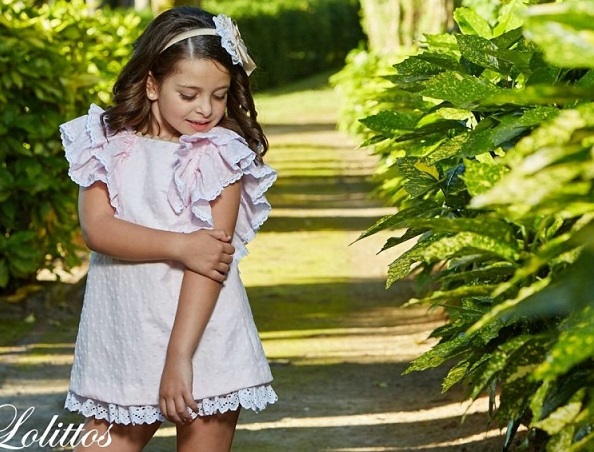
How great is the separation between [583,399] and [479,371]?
1.68ft

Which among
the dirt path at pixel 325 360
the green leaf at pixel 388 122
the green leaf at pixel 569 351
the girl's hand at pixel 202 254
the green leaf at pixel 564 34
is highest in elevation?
the green leaf at pixel 564 34

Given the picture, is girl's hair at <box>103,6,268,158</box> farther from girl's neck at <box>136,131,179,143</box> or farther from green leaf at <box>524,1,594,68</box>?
green leaf at <box>524,1,594,68</box>

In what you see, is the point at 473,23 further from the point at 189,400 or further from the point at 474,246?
the point at 474,246

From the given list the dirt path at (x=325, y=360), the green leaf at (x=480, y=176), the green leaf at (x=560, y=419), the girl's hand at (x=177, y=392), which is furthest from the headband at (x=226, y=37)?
the dirt path at (x=325, y=360)

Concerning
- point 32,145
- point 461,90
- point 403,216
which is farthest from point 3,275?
point 461,90

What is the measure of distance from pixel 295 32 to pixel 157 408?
3065 centimetres

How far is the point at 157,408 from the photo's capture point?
320 cm

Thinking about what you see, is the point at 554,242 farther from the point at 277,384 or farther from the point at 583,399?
the point at 277,384

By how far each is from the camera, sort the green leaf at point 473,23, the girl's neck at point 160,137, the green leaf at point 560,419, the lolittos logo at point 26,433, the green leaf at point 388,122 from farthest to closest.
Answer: the lolittos logo at point 26,433 < the green leaf at point 473,23 < the green leaf at point 388,122 < the girl's neck at point 160,137 < the green leaf at point 560,419

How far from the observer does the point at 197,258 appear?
314 cm

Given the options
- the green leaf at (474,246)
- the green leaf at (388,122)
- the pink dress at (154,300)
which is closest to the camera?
the green leaf at (474,246)

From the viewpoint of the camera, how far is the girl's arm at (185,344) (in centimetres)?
310

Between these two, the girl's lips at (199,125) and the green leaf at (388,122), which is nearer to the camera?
the girl's lips at (199,125)

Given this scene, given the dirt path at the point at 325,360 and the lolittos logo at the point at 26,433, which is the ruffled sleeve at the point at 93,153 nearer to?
the lolittos logo at the point at 26,433
